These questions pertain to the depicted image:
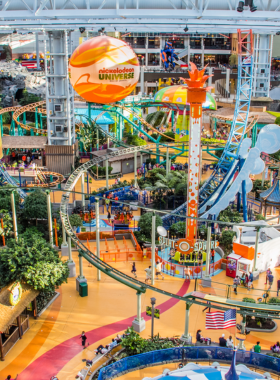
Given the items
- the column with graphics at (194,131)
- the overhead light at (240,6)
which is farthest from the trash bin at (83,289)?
the overhead light at (240,6)

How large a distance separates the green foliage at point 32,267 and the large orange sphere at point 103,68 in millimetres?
7929

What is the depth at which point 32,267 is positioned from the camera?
17.2 meters

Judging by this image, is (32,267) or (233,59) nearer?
(32,267)

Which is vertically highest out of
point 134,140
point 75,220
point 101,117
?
point 101,117

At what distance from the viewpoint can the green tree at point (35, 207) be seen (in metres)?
24.8

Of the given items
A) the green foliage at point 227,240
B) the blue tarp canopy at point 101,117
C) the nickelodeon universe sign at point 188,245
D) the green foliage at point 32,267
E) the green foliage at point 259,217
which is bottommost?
the green foliage at point 227,240

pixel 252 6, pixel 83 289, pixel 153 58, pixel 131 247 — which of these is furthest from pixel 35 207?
pixel 153 58

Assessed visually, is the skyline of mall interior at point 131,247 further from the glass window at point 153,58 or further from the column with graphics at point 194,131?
the glass window at point 153,58

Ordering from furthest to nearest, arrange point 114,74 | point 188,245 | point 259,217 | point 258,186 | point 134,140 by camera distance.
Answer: point 134,140 → point 258,186 → point 259,217 → point 188,245 → point 114,74

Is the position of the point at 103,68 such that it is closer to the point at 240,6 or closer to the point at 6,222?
the point at 240,6

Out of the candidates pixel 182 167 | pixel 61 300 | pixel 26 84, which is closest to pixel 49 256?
pixel 61 300

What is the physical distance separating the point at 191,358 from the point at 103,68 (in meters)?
9.64

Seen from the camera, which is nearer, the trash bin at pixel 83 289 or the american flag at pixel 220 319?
the american flag at pixel 220 319

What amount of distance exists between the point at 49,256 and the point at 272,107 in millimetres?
48836
